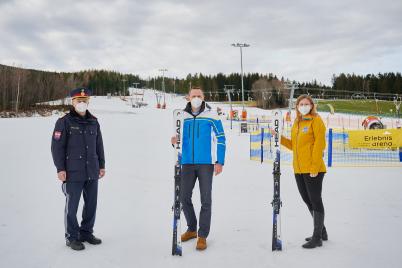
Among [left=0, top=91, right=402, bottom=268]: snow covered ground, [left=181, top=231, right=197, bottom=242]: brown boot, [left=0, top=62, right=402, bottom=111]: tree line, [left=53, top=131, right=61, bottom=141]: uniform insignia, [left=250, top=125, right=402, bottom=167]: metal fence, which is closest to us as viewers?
[left=0, top=91, right=402, bottom=268]: snow covered ground

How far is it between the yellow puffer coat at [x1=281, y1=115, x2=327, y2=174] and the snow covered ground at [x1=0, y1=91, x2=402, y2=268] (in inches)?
36.4

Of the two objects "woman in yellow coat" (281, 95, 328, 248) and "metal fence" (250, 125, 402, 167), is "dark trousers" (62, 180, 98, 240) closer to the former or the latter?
"woman in yellow coat" (281, 95, 328, 248)

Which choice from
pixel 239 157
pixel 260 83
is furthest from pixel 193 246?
pixel 260 83

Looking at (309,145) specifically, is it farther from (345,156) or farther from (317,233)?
(345,156)

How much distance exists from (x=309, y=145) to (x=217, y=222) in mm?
1791

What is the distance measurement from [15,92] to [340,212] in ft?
197

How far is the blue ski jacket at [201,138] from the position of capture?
13.1ft

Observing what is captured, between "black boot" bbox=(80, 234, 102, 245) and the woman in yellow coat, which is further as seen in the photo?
"black boot" bbox=(80, 234, 102, 245)

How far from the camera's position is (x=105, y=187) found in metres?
7.33

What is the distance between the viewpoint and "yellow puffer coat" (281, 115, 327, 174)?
390cm

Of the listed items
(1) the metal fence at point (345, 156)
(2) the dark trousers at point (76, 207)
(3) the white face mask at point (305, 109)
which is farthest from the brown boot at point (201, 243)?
(1) the metal fence at point (345, 156)

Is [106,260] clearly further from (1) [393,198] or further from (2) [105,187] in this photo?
(1) [393,198]

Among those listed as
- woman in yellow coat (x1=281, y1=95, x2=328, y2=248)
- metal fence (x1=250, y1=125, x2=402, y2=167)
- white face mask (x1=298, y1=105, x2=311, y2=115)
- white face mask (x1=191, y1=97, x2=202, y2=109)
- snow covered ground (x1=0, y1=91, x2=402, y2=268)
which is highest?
white face mask (x1=191, y1=97, x2=202, y2=109)

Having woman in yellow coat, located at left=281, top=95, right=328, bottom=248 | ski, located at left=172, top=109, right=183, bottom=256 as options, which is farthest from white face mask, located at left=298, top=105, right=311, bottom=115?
ski, located at left=172, top=109, right=183, bottom=256
